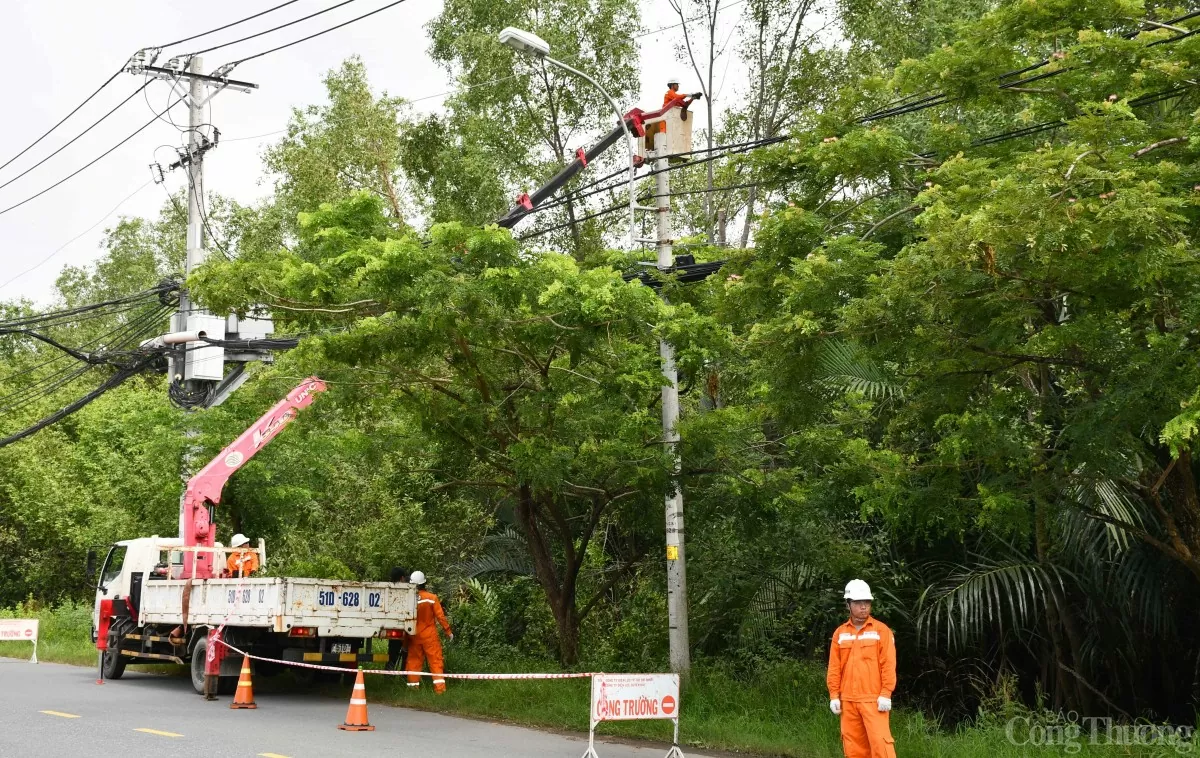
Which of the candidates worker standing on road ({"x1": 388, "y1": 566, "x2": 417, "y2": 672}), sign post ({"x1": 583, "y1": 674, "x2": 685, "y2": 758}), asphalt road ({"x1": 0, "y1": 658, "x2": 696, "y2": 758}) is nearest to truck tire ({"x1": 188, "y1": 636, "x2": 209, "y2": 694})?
asphalt road ({"x1": 0, "y1": 658, "x2": 696, "y2": 758})

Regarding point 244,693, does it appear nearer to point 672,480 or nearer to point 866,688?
point 672,480

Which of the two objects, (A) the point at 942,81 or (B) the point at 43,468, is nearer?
(A) the point at 942,81

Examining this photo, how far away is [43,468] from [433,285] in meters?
29.3

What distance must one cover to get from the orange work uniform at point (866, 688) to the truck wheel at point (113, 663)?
1407cm

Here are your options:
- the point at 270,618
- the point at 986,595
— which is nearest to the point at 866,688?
the point at 986,595

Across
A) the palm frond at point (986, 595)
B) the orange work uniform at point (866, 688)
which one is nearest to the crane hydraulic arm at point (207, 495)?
the palm frond at point (986, 595)

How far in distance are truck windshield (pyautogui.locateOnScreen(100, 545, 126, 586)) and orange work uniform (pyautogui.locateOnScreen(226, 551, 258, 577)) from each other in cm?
289

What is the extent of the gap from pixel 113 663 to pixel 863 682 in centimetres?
1447

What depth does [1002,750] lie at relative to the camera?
407 inches

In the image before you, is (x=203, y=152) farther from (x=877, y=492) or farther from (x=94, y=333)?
(x=94, y=333)

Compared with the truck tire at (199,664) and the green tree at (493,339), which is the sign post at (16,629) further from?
the green tree at (493,339)

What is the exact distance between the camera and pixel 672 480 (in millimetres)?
14812

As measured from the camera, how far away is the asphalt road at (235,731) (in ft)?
38.1

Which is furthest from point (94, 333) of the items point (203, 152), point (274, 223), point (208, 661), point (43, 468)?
point (208, 661)
